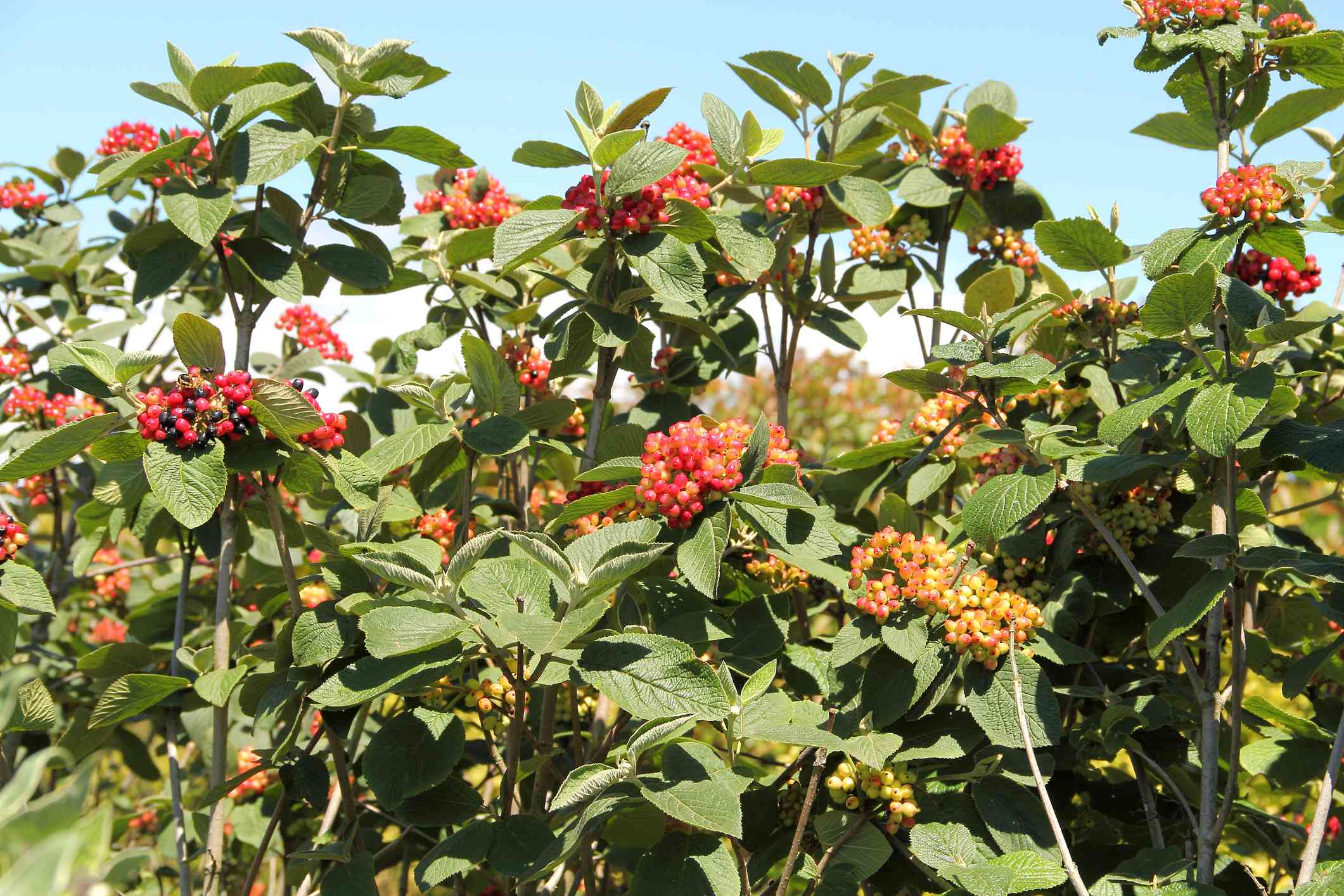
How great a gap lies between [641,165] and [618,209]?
17cm

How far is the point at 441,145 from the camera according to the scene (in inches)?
98.4

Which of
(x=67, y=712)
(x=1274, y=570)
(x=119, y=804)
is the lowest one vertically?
(x=119, y=804)

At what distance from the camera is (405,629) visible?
170cm

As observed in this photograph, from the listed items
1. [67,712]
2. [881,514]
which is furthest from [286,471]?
[67,712]

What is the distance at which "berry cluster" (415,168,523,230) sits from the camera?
10.3 ft

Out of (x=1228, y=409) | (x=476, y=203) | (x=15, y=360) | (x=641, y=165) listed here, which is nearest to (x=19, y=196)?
(x=15, y=360)

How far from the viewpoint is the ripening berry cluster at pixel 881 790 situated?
2.05 metres

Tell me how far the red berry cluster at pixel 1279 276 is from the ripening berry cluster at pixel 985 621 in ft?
3.81

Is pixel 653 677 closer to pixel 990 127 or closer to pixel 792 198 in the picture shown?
pixel 792 198

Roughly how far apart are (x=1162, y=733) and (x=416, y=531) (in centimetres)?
187

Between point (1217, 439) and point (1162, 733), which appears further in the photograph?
point (1162, 733)

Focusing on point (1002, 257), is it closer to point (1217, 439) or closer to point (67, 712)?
point (1217, 439)

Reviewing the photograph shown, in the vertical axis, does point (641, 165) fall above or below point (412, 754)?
above

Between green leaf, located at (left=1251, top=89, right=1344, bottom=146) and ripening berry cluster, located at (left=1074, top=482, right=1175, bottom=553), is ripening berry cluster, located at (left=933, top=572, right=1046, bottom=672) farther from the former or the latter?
green leaf, located at (left=1251, top=89, right=1344, bottom=146)
